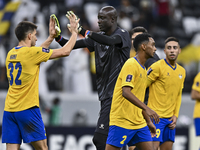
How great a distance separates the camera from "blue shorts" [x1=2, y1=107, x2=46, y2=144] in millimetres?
5949

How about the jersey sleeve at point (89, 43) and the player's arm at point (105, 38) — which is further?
the jersey sleeve at point (89, 43)

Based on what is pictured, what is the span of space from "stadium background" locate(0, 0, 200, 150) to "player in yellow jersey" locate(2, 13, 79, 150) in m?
4.14

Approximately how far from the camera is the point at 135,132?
579 centimetres

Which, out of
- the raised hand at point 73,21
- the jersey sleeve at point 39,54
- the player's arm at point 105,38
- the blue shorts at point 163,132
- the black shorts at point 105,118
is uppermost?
the raised hand at point 73,21

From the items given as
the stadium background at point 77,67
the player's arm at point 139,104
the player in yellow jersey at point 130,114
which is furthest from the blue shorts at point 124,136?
the stadium background at point 77,67

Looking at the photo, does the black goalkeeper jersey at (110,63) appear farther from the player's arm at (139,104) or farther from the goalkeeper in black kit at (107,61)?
the player's arm at (139,104)

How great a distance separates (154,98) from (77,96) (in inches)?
240

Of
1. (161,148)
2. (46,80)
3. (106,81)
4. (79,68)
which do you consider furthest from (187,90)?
(106,81)

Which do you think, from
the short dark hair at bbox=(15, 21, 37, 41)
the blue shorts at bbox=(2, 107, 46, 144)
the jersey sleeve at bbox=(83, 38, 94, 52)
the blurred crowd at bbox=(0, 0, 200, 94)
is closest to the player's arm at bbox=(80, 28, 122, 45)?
the jersey sleeve at bbox=(83, 38, 94, 52)

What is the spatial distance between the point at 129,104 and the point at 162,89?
1453 millimetres

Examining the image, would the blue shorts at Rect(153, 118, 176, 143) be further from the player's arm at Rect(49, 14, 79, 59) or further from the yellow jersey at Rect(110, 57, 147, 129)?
the player's arm at Rect(49, 14, 79, 59)

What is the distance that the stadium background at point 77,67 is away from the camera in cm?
1046

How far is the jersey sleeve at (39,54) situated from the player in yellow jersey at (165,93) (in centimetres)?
189

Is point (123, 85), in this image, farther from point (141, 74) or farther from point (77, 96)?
point (77, 96)
